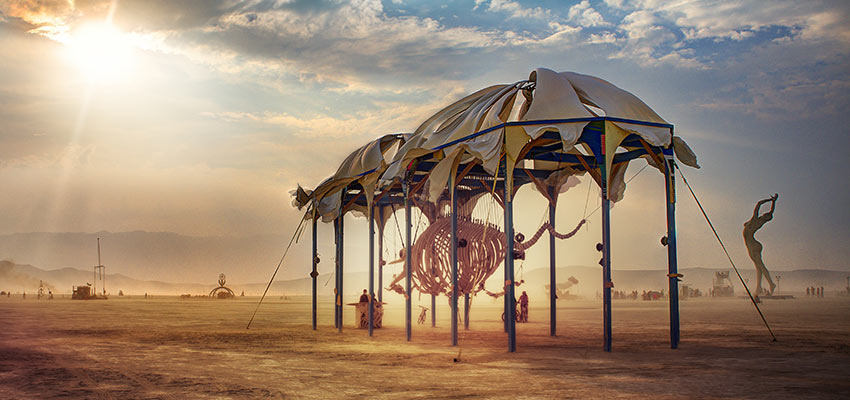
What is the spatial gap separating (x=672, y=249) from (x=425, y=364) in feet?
19.8

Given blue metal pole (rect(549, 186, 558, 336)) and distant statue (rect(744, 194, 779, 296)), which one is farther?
distant statue (rect(744, 194, 779, 296))

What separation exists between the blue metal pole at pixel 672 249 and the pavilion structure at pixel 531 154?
21 mm

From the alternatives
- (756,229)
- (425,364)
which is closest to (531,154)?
(425,364)

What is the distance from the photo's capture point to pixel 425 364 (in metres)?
12.6

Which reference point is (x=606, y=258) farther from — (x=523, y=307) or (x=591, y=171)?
(x=523, y=307)

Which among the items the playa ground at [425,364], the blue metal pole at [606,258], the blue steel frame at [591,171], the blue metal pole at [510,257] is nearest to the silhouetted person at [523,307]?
the playa ground at [425,364]

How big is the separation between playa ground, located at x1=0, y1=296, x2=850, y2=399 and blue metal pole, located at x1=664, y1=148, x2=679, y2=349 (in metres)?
0.48

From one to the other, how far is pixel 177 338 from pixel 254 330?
332 centimetres

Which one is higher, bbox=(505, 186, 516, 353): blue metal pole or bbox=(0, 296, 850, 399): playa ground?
bbox=(505, 186, 516, 353): blue metal pole

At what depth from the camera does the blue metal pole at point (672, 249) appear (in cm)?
1473

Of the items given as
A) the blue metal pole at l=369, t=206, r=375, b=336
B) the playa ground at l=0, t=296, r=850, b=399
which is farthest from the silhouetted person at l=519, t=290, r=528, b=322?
the blue metal pole at l=369, t=206, r=375, b=336

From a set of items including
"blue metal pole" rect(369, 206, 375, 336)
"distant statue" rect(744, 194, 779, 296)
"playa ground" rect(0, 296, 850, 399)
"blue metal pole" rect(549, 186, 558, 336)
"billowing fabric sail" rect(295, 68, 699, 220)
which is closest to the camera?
"playa ground" rect(0, 296, 850, 399)

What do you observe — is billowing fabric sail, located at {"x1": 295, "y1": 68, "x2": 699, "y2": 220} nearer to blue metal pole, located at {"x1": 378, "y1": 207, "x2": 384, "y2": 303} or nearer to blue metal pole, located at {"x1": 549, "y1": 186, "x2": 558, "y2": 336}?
blue metal pole, located at {"x1": 549, "y1": 186, "x2": 558, "y2": 336}

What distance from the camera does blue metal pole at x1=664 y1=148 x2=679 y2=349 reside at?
48.3ft
